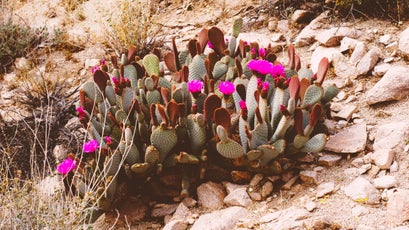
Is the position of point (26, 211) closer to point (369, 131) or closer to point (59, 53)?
point (369, 131)

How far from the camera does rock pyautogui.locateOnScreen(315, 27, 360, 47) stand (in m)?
4.25

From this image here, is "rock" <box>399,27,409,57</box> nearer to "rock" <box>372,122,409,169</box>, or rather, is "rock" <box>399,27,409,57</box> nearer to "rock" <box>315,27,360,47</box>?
"rock" <box>315,27,360,47</box>

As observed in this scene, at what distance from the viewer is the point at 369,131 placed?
133 inches

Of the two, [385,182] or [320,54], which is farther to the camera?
[320,54]

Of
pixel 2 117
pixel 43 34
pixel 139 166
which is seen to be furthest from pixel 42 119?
pixel 43 34

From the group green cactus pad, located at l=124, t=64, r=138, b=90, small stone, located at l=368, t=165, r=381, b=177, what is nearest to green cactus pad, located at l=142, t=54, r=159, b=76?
green cactus pad, located at l=124, t=64, r=138, b=90

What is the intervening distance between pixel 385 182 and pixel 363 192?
14cm

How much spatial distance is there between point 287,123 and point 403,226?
0.84 metres

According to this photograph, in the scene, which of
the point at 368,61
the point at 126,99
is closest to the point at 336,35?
the point at 368,61

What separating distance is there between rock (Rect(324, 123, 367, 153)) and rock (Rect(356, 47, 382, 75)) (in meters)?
0.59

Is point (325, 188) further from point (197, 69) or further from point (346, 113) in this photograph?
point (197, 69)

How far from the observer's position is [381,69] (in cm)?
381

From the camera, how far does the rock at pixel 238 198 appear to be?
3.12 m

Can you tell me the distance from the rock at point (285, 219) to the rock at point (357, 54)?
4.87ft
